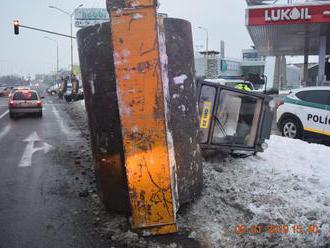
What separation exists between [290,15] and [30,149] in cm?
1388

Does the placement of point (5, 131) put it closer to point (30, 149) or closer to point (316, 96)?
point (30, 149)

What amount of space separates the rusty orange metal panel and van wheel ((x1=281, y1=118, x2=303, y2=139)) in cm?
772

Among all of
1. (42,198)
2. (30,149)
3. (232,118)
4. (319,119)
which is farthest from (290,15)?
(42,198)

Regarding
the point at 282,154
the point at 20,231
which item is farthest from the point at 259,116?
the point at 20,231

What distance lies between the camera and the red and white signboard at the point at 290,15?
1769 centimetres

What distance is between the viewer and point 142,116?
4.32 m

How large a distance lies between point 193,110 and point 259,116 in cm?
263

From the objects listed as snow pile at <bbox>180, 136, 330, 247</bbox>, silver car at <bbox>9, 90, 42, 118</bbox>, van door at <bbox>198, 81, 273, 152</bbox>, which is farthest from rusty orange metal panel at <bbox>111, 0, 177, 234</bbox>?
silver car at <bbox>9, 90, 42, 118</bbox>

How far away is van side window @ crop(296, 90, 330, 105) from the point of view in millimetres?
10339

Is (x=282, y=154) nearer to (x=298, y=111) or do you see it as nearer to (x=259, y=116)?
(x=259, y=116)

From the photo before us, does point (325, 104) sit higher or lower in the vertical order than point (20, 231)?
higher

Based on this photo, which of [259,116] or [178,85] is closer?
[178,85]

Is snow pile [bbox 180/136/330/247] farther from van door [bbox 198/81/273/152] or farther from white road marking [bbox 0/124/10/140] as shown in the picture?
white road marking [bbox 0/124/10/140]

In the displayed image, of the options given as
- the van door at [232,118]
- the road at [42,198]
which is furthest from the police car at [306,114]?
the road at [42,198]
